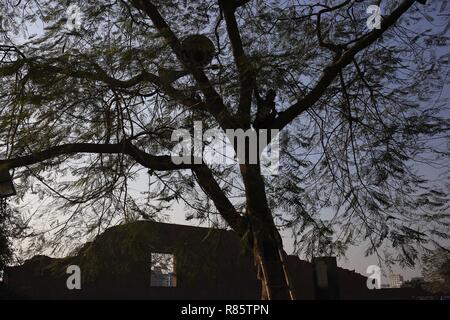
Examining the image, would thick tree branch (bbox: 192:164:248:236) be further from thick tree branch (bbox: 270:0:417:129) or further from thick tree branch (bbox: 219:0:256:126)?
thick tree branch (bbox: 270:0:417:129)

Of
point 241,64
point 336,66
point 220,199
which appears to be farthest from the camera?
point 336,66

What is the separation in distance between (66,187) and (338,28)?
377cm

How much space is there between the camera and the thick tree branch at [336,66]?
595 cm

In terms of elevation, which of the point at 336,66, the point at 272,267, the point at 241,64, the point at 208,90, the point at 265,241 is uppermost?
the point at 336,66

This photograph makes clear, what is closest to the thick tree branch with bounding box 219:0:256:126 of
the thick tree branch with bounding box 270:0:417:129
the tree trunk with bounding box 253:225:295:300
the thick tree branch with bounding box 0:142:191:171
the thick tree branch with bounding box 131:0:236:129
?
the thick tree branch with bounding box 131:0:236:129

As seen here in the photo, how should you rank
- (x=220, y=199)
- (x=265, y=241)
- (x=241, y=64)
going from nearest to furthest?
(x=241, y=64) → (x=265, y=241) → (x=220, y=199)

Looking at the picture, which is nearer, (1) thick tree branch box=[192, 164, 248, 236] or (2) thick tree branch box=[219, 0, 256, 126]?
(2) thick tree branch box=[219, 0, 256, 126]

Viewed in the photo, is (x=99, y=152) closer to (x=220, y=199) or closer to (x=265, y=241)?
(x=220, y=199)

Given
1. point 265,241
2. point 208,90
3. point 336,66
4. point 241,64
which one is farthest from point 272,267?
point 336,66

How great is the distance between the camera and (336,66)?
602 cm

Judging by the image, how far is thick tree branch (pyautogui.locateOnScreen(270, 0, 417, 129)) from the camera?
19.5 feet

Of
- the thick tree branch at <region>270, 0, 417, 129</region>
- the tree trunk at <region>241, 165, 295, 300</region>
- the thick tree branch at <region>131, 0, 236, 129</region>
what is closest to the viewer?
the thick tree branch at <region>131, 0, 236, 129</region>

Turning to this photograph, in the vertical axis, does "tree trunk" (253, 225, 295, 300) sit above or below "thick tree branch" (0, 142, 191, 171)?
below
